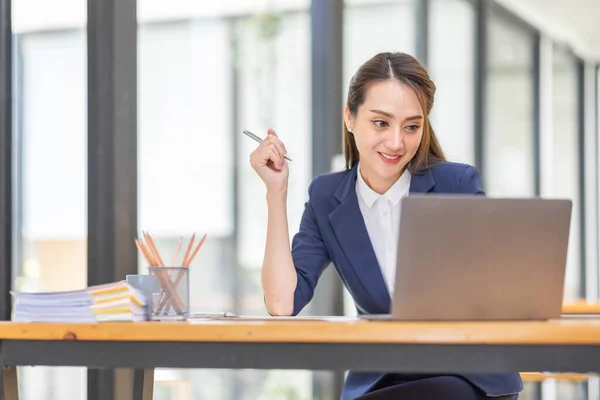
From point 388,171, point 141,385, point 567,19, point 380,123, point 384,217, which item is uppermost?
point 567,19

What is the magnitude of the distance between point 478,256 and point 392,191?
703 millimetres

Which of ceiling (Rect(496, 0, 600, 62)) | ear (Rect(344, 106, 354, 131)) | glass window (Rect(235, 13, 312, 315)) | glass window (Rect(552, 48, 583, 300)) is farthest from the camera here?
glass window (Rect(552, 48, 583, 300))

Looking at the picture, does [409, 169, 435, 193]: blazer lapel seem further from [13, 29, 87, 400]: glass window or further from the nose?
[13, 29, 87, 400]: glass window

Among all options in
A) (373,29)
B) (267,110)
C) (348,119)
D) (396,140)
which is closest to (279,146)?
(396,140)

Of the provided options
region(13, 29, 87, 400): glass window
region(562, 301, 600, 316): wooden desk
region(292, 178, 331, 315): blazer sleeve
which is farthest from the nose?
region(13, 29, 87, 400): glass window

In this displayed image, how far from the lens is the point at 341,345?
51.0 inches

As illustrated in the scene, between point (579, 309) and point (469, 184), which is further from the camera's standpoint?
point (579, 309)

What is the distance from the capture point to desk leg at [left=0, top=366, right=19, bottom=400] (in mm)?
1433

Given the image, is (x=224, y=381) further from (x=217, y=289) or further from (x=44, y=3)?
(x=44, y=3)

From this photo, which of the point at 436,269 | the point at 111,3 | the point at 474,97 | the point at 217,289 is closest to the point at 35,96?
the point at 111,3

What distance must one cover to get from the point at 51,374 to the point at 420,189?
1429 millimetres

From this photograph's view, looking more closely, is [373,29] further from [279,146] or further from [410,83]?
[279,146]

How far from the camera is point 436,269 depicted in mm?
1356

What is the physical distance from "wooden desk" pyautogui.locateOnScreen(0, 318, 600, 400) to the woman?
1.80ft
